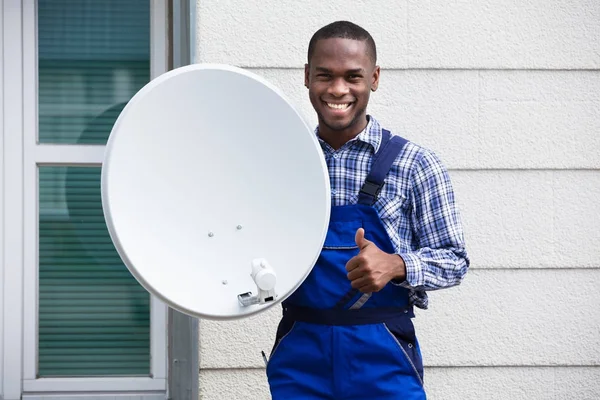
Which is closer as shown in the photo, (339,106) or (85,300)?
(339,106)

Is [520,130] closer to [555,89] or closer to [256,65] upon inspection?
[555,89]

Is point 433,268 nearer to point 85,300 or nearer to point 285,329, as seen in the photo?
point 285,329

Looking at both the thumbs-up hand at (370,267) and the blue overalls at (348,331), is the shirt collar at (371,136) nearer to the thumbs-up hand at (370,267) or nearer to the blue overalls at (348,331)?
the blue overalls at (348,331)

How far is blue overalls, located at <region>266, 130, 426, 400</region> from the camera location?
1721 millimetres

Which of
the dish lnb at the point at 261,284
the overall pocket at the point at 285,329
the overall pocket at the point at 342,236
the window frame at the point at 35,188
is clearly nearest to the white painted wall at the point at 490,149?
the window frame at the point at 35,188

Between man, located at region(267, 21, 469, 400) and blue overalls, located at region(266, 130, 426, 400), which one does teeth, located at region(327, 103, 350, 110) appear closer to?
man, located at region(267, 21, 469, 400)

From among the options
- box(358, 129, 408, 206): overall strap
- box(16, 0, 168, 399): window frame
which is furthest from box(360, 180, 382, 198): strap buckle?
box(16, 0, 168, 399): window frame

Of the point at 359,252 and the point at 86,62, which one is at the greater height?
the point at 86,62

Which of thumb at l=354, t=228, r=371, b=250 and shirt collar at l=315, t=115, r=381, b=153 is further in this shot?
shirt collar at l=315, t=115, r=381, b=153

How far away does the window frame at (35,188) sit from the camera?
113 inches

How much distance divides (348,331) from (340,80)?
1.53ft

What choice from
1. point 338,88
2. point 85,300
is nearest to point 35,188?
point 85,300

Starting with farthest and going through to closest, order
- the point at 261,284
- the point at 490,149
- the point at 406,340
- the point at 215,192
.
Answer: the point at 490,149 → the point at 406,340 → the point at 215,192 → the point at 261,284

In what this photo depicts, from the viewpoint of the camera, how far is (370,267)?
1616mm
